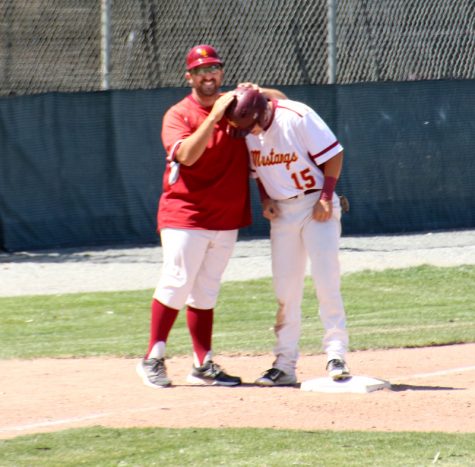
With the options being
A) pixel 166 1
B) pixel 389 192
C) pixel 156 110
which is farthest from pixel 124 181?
pixel 389 192

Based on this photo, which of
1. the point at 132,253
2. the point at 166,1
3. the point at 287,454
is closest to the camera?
the point at 287,454

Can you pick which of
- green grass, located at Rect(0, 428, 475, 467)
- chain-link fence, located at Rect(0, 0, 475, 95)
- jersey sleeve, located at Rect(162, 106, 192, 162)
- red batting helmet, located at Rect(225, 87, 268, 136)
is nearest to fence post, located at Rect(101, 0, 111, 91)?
chain-link fence, located at Rect(0, 0, 475, 95)

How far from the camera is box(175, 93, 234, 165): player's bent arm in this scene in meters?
6.82

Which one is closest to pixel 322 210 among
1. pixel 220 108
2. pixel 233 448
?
pixel 220 108

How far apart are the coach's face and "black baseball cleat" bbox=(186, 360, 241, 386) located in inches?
64.0

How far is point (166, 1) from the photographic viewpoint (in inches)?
612

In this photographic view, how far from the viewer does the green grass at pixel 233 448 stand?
5.39 m

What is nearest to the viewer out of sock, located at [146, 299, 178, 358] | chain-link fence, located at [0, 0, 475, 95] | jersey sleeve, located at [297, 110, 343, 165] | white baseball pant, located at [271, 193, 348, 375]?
jersey sleeve, located at [297, 110, 343, 165]

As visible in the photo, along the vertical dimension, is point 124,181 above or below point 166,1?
below

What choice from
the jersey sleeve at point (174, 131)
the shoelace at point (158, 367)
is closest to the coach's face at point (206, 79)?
the jersey sleeve at point (174, 131)

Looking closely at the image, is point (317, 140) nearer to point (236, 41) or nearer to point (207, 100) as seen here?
point (207, 100)

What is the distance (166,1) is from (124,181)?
2391mm

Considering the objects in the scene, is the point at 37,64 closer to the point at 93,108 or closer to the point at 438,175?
the point at 93,108

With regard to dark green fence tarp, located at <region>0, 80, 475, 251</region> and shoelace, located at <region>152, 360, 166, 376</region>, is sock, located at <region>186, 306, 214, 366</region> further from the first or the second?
dark green fence tarp, located at <region>0, 80, 475, 251</region>
